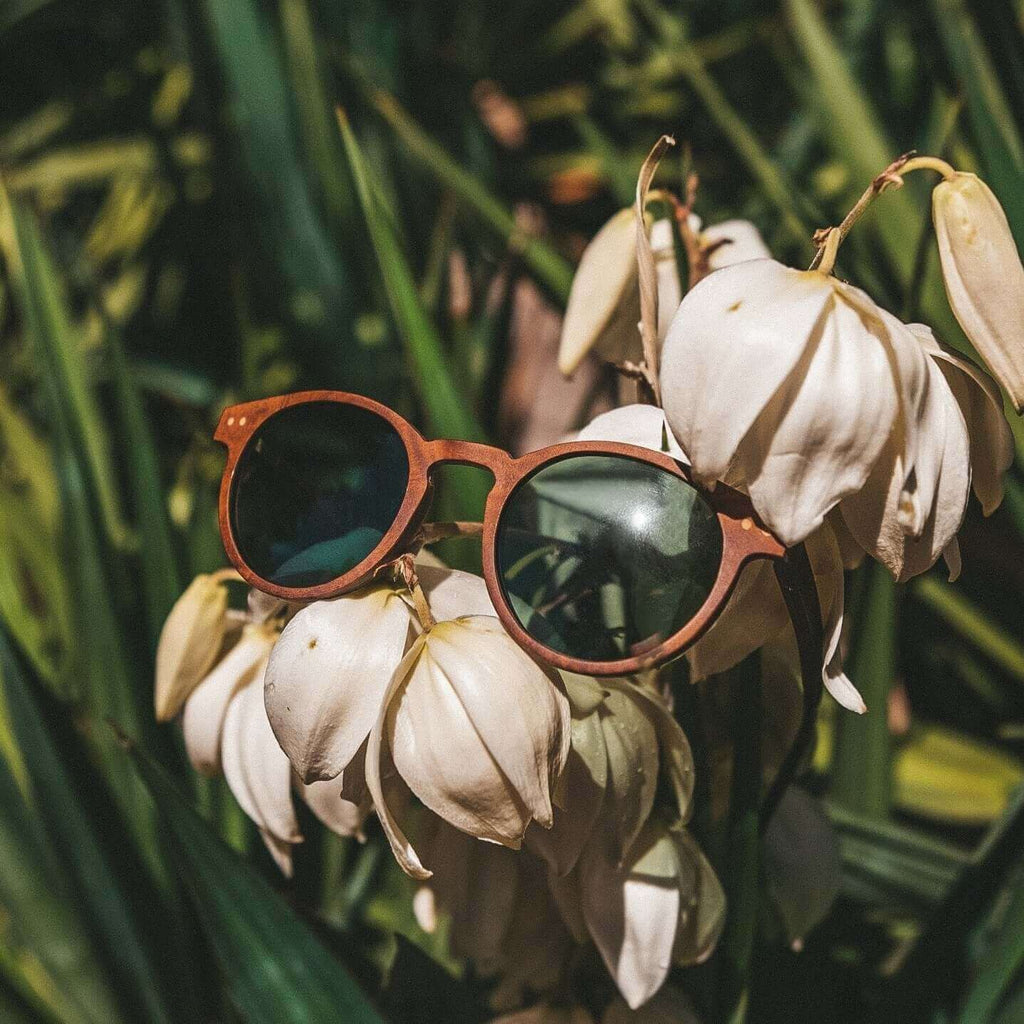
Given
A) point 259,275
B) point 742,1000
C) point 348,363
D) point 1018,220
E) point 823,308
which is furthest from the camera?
point 259,275

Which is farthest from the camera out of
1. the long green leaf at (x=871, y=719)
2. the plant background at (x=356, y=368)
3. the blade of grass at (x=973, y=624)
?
the blade of grass at (x=973, y=624)

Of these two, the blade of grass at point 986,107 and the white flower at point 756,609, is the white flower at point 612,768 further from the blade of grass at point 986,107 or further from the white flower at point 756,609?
the blade of grass at point 986,107

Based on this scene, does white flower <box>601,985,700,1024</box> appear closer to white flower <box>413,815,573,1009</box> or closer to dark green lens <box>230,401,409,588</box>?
white flower <box>413,815,573,1009</box>

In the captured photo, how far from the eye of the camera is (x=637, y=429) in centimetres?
39

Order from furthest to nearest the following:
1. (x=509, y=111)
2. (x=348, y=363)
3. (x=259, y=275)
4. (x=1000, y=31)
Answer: (x=509, y=111) → (x=259, y=275) → (x=348, y=363) → (x=1000, y=31)

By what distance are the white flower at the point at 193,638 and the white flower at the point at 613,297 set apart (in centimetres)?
18

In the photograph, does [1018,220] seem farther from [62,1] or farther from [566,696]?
[62,1]

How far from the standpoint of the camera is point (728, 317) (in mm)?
320

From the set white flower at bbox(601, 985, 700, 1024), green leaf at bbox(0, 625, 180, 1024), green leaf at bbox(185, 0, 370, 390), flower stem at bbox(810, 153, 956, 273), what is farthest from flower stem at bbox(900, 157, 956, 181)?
green leaf at bbox(185, 0, 370, 390)

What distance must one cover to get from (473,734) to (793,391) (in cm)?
14

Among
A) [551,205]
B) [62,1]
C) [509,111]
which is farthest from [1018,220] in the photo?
[62,1]

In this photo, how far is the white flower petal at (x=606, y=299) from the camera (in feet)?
1.56

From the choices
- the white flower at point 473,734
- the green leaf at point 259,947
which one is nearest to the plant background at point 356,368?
the green leaf at point 259,947

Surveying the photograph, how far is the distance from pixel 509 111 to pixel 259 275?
0.68 metres
